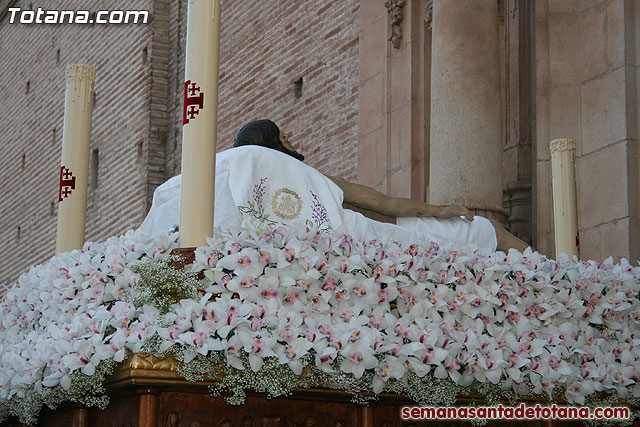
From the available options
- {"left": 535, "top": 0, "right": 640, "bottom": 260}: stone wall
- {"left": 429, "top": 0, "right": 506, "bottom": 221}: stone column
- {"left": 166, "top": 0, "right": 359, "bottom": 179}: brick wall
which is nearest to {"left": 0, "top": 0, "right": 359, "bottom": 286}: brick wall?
{"left": 166, "top": 0, "right": 359, "bottom": 179}: brick wall

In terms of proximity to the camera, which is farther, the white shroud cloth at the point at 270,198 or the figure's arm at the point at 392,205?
the figure's arm at the point at 392,205

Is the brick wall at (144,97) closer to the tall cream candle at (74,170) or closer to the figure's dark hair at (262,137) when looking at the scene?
the figure's dark hair at (262,137)

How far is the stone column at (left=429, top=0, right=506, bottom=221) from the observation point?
6043 mm

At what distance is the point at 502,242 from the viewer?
4121 millimetres

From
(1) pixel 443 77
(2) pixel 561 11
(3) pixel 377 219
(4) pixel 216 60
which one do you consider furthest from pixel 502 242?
(2) pixel 561 11

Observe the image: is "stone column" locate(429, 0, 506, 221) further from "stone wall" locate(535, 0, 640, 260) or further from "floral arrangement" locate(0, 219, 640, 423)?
"floral arrangement" locate(0, 219, 640, 423)

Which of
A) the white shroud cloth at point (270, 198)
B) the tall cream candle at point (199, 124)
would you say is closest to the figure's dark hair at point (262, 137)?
the white shroud cloth at point (270, 198)

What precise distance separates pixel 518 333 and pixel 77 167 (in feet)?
5.22

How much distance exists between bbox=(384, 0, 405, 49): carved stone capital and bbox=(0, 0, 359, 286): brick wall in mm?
742

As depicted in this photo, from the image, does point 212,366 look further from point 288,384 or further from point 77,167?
point 77,167

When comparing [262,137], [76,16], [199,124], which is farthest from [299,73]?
[199,124]

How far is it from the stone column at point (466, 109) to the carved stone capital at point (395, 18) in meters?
1.72

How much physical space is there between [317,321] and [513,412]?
2.31 feet

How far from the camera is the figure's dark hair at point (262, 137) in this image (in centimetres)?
403
